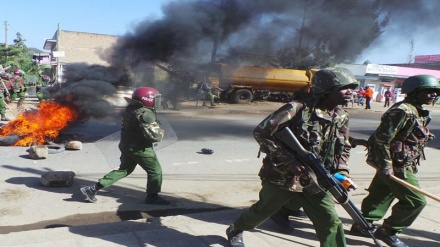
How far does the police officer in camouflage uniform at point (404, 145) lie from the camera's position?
3.06m

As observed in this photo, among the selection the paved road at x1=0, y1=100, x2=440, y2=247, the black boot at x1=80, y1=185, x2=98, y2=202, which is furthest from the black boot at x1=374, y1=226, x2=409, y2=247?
the black boot at x1=80, y1=185, x2=98, y2=202

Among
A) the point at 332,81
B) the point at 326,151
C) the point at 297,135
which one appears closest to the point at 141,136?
the point at 297,135

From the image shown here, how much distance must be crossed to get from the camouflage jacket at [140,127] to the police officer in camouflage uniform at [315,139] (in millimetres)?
1643

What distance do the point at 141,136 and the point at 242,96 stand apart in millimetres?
17616

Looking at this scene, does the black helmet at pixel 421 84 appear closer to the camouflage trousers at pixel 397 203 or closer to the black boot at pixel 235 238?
the camouflage trousers at pixel 397 203

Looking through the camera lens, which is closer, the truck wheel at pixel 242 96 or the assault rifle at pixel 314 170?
the assault rifle at pixel 314 170

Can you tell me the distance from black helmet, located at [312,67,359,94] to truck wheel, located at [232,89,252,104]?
18.5 meters

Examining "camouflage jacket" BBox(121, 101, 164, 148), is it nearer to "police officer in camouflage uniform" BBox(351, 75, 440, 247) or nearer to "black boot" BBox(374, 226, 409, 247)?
"police officer in camouflage uniform" BBox(351, 75, 440, 247)

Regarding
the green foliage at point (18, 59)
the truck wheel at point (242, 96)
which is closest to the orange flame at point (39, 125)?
the truck wheel at point (242, 96)

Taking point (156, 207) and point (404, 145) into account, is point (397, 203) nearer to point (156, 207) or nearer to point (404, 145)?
point (404, 145)

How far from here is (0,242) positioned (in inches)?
119

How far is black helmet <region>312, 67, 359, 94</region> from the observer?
2576 mm

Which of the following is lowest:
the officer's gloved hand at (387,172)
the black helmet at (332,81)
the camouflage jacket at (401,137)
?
the officer's gloved hand at (387,172)

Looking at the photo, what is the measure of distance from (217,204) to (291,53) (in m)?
14.8
